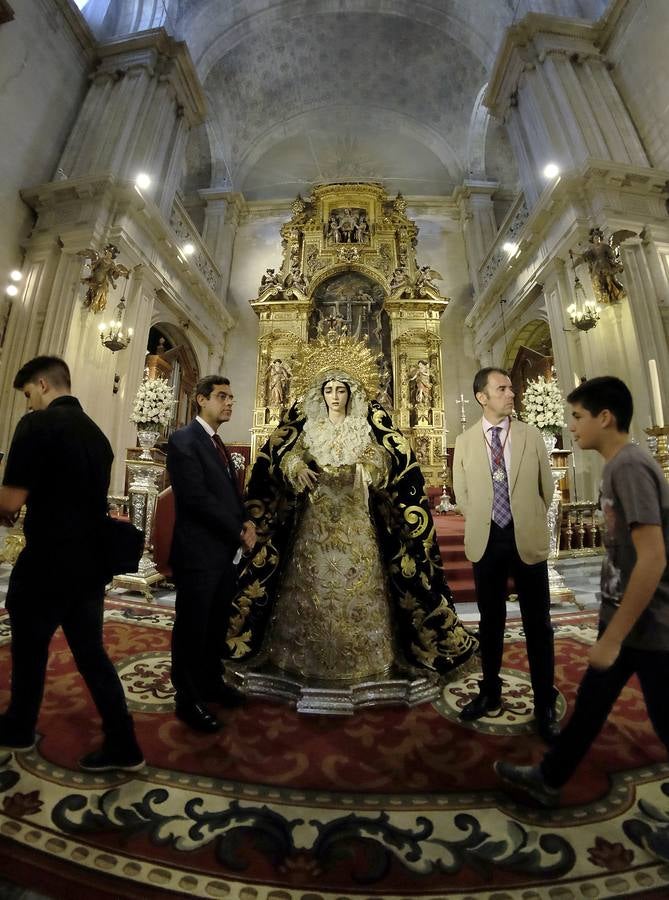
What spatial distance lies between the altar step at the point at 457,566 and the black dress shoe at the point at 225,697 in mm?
2681

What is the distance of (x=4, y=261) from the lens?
22.4ft

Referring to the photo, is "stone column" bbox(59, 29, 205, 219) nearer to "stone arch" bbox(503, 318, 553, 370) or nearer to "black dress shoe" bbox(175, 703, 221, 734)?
"stone arch" bbox(503, 318, 553, 370)

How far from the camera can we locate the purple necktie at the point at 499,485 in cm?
195

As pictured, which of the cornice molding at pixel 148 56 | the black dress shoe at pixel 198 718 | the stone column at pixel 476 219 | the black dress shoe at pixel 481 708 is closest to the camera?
the black dress shoe at pixel 198 718

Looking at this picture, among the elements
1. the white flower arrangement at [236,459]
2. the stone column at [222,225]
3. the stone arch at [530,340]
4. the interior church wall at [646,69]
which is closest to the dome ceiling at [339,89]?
the stone column at [222,225]

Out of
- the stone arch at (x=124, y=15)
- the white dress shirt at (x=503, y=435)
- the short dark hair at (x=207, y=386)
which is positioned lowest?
the white dress shirt at (x=503, y=435)

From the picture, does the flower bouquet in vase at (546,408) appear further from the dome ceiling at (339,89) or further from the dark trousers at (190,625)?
the dome ceiling at (339,89)

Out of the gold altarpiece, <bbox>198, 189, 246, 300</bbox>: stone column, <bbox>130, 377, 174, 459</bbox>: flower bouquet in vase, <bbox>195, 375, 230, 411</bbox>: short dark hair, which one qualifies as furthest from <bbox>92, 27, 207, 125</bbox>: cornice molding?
<bbox>195, 375, 230, 411</bbox>: short dark hair

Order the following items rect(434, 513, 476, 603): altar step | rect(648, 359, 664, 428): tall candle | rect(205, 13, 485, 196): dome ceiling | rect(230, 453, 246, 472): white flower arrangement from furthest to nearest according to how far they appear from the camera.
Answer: rect(205, 13, 485, 196): dome ceiling → rect(648, 359, 664, 428): tall candle → rect(434, 513, 476, 603): altar step → rect(230, 453, 246, 472): white flower arrangement

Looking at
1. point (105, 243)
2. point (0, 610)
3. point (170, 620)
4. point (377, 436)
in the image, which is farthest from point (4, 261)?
point (377, 436)

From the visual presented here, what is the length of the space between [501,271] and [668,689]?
9954mm

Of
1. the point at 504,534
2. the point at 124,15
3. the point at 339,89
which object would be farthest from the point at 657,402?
the point at 339,89

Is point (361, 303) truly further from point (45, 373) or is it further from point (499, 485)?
point (45, 373)

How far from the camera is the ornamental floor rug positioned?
1.09m
